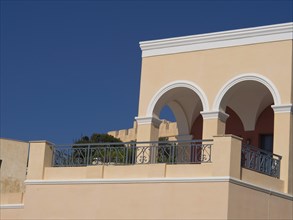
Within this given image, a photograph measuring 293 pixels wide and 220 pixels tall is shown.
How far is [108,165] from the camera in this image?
20.8m

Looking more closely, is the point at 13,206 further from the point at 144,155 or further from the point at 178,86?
the point at 178,86

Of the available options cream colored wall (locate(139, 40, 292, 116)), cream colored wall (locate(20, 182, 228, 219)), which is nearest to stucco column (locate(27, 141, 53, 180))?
cream colored wall (locate(20, 182, 228, 219))

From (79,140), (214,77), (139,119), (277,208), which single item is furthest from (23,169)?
(79,140)

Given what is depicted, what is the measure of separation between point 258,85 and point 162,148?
3.85 meters

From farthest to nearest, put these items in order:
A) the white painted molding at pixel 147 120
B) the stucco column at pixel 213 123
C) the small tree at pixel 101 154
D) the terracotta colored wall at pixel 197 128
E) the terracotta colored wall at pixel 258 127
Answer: the terracotta colored wall at pixel 197 128
the terracotta colored wall at pixel 258 127
the white painted molding at pixel 147 120
the stucco column at pixel 213 123
the small tree at pixel 101 154

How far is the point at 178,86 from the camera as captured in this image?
22891 millimetres

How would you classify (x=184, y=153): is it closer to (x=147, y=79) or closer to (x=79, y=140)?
(x=147, y=79)

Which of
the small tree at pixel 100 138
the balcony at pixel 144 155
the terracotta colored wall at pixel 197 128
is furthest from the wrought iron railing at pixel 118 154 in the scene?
the small tree at pixel 100 138

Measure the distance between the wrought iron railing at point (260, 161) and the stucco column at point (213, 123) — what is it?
164 centimetres

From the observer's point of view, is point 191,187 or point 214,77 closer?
point 191,187

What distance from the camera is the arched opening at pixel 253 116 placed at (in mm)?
23922

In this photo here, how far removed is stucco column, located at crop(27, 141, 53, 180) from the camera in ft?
71.0

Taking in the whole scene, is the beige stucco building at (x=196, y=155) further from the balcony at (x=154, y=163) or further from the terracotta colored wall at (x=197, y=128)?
the terracotta colored wall at (x=197, y=128)

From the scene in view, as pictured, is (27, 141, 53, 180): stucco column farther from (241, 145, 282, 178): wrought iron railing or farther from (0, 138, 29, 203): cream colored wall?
(0, 138, 29, 203): cream colored wall
